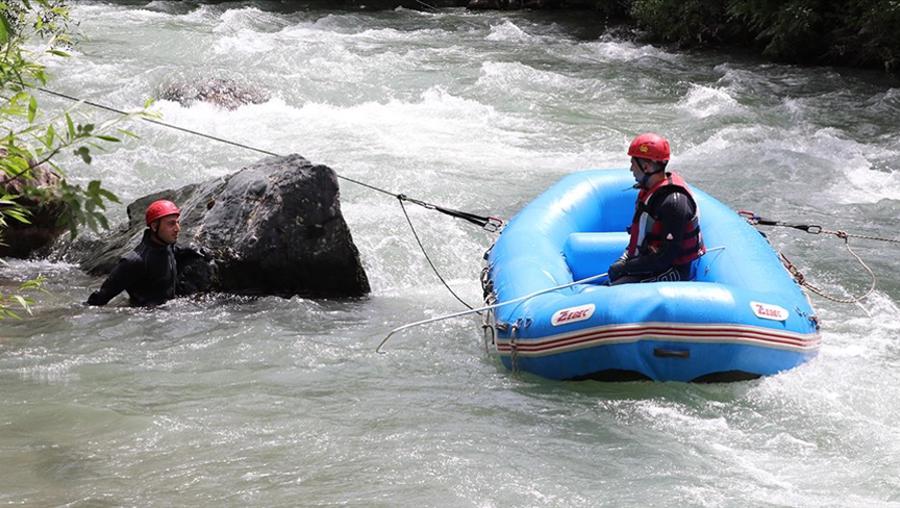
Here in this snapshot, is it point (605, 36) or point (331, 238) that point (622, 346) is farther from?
point (605, 36)

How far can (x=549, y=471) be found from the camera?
14.3 feet

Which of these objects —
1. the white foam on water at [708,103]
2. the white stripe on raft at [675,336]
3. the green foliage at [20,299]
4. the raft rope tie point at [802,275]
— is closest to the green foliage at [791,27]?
the white foam on water at [708,103]

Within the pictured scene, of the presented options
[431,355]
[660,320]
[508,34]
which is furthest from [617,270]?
[508,34]

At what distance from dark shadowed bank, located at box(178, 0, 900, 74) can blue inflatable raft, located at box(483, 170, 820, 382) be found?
29.3 ft

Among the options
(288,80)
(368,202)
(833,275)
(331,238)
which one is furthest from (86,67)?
(833,275)

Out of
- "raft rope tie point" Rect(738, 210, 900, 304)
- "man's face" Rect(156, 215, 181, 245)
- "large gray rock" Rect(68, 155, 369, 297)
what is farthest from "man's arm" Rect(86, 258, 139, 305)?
"raft rope tie point" Rect(738, 210, 900, 304)

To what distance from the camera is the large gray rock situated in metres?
6.72

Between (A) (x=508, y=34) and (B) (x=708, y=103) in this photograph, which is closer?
(B) (x=708, y=103)

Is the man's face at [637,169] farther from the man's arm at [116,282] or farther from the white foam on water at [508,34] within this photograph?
the white foam on water at [508,34]

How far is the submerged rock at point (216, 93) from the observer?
38.3 ft

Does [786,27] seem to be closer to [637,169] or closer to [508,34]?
[508,34]

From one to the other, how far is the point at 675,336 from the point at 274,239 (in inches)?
107

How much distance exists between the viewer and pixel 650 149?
227 inches

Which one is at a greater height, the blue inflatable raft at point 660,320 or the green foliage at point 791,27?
the green foliage at point 791,27
